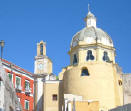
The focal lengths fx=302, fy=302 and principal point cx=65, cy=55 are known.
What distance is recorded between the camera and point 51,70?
5191 centimetres

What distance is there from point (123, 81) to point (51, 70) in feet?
48.0

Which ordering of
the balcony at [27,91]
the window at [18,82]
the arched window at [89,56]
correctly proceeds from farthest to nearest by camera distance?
1. the balcony at [27,91]
2. the arched window at [89,56]
3. the window at [18,82]

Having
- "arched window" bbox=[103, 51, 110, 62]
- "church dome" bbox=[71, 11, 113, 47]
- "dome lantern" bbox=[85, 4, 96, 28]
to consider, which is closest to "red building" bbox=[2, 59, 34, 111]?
"church dome" bbox=[71, 11, 113, 47]

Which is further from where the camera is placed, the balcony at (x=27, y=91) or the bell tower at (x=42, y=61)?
the bell tower at (x=42, y=61)

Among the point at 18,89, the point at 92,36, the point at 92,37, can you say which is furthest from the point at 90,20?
the point at 18,89

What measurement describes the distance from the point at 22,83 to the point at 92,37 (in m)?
11.7

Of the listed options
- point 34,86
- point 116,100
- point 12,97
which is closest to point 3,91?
point 12,97

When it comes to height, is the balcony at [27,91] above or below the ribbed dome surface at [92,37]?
below

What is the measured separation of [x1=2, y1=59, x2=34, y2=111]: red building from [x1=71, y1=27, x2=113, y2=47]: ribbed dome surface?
8256mm

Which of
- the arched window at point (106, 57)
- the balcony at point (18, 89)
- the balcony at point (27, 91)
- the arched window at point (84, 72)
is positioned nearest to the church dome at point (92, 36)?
the arched window at point (106, 57)

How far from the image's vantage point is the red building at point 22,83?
39.7 m

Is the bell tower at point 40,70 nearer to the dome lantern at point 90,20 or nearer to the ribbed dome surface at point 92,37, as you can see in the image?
the ribbed dome surface at point 92,37

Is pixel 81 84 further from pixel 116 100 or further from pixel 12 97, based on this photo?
pixel 12 97

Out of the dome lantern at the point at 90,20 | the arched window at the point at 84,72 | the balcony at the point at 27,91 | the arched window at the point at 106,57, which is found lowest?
the balcony at the point at 27,91
